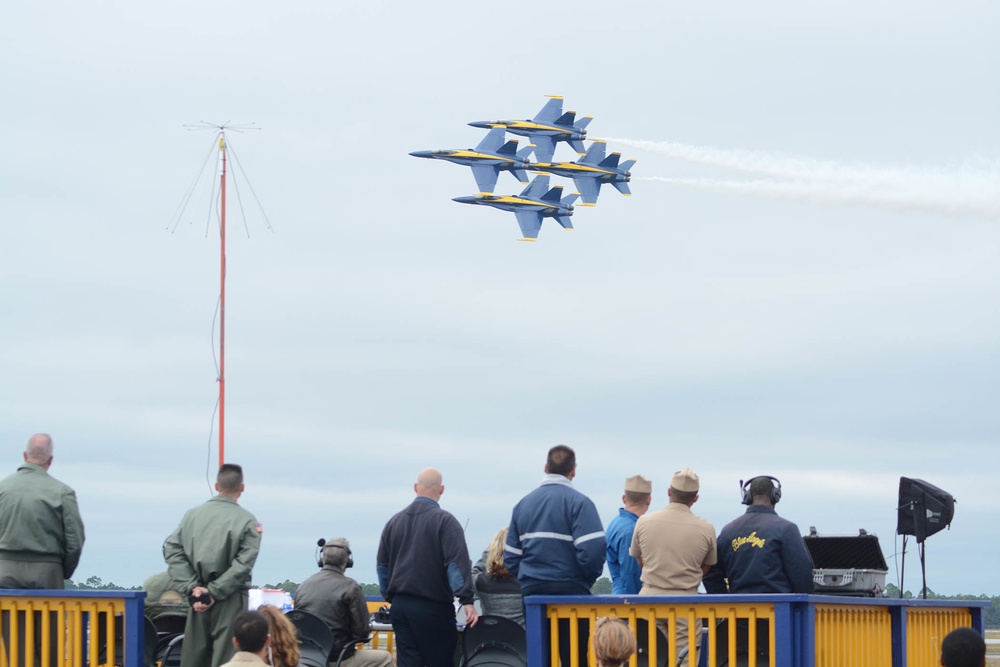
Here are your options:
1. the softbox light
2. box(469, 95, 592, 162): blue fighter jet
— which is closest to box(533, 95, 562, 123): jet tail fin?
box(469, 95, 592, 162): blue fighter jet

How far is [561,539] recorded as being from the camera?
29.3ft

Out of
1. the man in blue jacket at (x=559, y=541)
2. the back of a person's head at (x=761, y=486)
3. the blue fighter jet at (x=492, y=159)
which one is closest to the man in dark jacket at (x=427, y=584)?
the man in blue jacket at (x=559, y=541)

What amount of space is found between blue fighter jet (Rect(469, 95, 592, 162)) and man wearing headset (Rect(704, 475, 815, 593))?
158 ft


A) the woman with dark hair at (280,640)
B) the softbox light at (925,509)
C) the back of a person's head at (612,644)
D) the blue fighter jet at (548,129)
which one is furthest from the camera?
the blue fighter jet at (548,129)

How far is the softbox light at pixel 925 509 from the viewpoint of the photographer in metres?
10.9

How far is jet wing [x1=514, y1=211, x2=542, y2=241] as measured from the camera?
58812mm

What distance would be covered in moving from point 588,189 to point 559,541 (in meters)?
50.2

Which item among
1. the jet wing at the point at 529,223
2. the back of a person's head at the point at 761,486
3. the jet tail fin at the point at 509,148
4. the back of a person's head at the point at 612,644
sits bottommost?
the back of a person's head at the point at 612,644

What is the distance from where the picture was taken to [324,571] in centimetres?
989

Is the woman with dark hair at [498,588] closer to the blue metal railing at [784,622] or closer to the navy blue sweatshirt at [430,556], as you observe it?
the navy blue sweatshirt at [430,556]

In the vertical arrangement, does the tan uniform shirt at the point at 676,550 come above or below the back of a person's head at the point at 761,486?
below

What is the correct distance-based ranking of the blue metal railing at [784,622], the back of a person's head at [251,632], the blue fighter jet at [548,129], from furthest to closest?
the blue fighter jet at [548,129]
the blue metal railing at [784,622]
the back of a person's head at [251,632]

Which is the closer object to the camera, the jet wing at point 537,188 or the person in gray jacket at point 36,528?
the person in gray jacket at point 36,528

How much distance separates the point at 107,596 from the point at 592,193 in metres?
50.6
